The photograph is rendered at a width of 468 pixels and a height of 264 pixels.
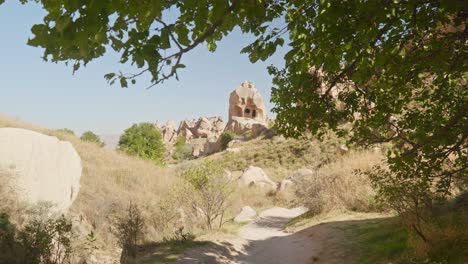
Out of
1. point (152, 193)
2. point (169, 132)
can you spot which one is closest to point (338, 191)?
point (152, 193)

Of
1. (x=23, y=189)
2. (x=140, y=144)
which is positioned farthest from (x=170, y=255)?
(x=140, y=144)

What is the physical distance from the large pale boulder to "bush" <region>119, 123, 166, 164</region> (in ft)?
102

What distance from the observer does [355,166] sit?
17.9 meters

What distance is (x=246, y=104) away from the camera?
72938 millimetres

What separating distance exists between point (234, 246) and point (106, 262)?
3.68 meters

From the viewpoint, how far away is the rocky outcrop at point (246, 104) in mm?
72625

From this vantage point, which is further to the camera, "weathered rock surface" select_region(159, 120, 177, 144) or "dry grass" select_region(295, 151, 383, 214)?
"weathered rock surface" select_region(159, 120, 177, 144)

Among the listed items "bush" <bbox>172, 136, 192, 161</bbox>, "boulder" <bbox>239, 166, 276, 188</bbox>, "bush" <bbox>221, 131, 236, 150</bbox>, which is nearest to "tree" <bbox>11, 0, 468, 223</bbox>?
"boulder" <bbox>239, 166, 276, 188</bbox>

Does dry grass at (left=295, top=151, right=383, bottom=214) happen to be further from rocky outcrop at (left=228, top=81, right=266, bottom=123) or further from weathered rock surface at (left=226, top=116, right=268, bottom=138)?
rocky outcrop at (left=228, top=81, right=266, bottom=123)

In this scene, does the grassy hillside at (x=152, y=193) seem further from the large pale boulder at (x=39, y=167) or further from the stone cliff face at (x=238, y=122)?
the stone cliff face at (x=238, y=122)

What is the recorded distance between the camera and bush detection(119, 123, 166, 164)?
4406 centimetres

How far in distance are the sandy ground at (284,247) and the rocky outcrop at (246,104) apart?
2312 inches

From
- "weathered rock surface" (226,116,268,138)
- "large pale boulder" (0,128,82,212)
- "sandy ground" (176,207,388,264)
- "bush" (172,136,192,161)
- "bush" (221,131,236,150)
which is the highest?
"weathered rock surface" (226,116,268,138)

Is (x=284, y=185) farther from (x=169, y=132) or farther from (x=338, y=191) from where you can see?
(x=169, y=132)
